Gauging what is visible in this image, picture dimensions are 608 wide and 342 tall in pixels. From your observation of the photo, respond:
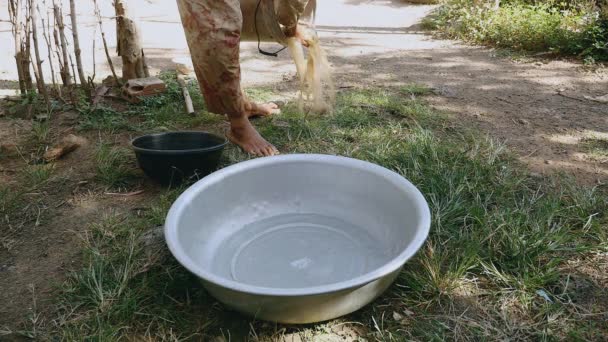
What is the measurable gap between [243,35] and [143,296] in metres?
1.68

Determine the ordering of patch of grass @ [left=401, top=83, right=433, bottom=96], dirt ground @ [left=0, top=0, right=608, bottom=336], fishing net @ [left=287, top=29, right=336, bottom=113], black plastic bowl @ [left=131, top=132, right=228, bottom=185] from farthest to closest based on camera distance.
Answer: patch of grass @ [left=401, top=83, right=433, bottom=96] < fishing net @ [left=287, top=29, right=336, bottom=113] < black plastic bowl @ [left=131, top=132, right=228, bottom=185] < dirt ground @ [left=0, top=0, right=608, bottom=336]

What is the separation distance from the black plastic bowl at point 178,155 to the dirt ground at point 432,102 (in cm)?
15

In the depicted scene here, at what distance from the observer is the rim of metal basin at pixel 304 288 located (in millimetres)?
1243

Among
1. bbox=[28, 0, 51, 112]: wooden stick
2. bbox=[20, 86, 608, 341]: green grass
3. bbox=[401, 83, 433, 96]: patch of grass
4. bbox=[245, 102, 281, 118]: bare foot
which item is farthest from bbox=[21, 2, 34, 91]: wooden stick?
bbox=[401, 83, 433, 96]: patch of grass

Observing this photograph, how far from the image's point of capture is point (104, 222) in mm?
1969

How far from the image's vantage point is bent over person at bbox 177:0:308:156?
85.3 inches

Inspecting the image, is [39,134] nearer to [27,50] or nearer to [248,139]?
[27,50]

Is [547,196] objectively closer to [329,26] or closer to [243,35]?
[243,35]

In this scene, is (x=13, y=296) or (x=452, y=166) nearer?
(x=13, y=296)

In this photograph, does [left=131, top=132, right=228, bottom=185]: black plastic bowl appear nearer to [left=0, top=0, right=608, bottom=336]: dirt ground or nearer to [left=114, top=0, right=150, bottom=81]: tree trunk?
[left=0, top=0, right=608, bottom=336]: dirt ground

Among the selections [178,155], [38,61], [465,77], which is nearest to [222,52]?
[178,155]

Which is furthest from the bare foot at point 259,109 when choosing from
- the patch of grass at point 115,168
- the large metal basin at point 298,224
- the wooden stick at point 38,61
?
the wooden stick at point 38,61

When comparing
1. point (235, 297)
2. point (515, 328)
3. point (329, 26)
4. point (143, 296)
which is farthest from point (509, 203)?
point (329, 26)

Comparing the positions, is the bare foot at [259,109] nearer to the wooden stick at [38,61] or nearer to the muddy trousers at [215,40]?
the muddy trousers at [215,40]
